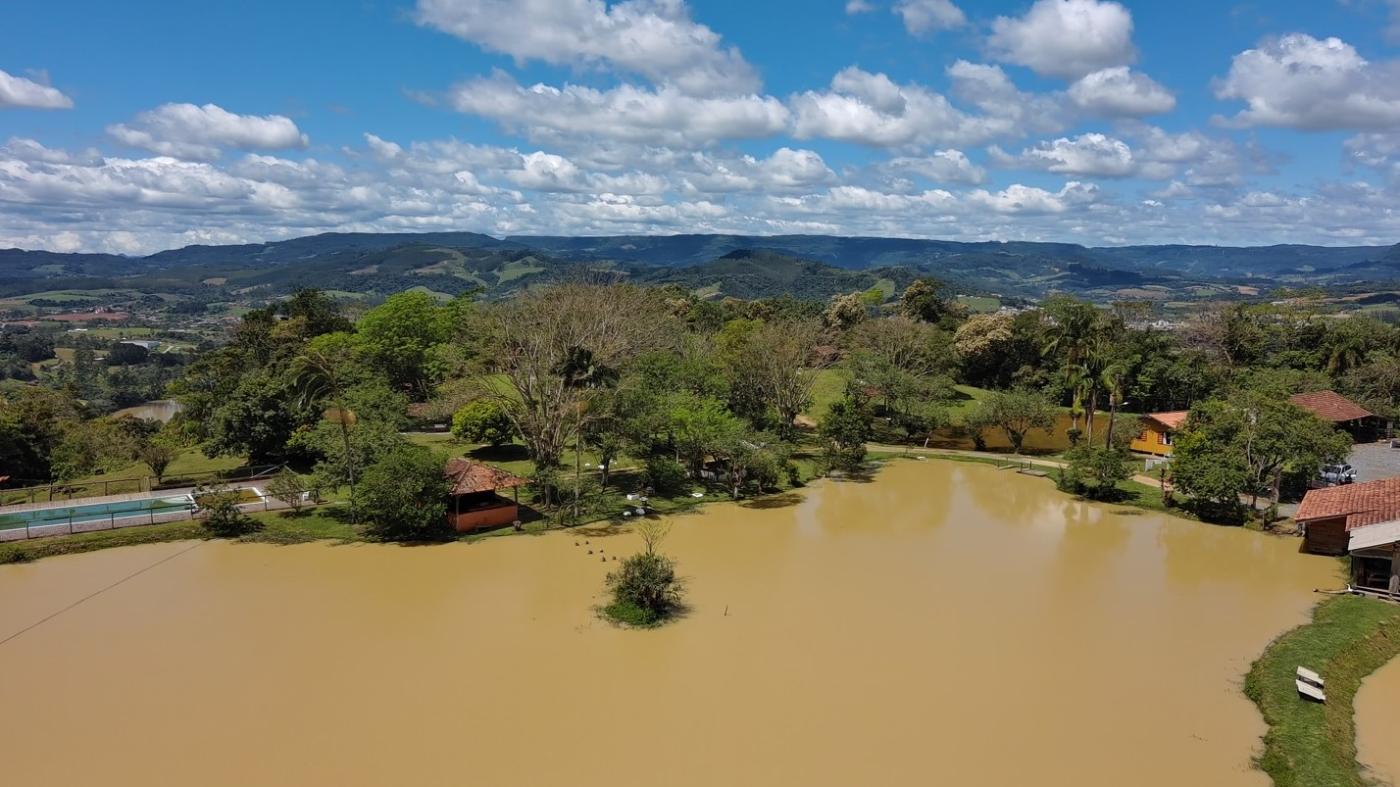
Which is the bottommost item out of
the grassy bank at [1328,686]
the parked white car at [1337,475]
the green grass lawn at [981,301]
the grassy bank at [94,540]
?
the grassy bank at [1328,686]

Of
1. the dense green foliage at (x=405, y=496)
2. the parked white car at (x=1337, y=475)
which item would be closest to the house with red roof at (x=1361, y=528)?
the parked white car at (x=1337, y=475)

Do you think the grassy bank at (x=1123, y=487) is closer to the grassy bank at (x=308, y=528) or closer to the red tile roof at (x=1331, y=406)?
the grassy bank at (x=308, y=528)

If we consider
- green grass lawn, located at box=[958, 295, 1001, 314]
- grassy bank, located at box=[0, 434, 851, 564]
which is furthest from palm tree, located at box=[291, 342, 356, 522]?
green grass lawn, located at box=[958, 295, 1001, 314]

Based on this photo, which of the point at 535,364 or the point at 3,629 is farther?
the point at 535,364

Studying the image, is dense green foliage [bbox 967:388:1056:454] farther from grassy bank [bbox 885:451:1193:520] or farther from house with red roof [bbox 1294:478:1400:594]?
house with red roof [bbox 1294:478:1400:594]

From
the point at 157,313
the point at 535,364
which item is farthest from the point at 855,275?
the point at 535,364

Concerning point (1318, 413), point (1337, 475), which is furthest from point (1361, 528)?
point (1318, 413)

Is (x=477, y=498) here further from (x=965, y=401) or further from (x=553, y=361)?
(x=965, y=401)

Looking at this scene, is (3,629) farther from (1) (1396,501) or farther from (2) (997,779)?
(1) (1396,501)
